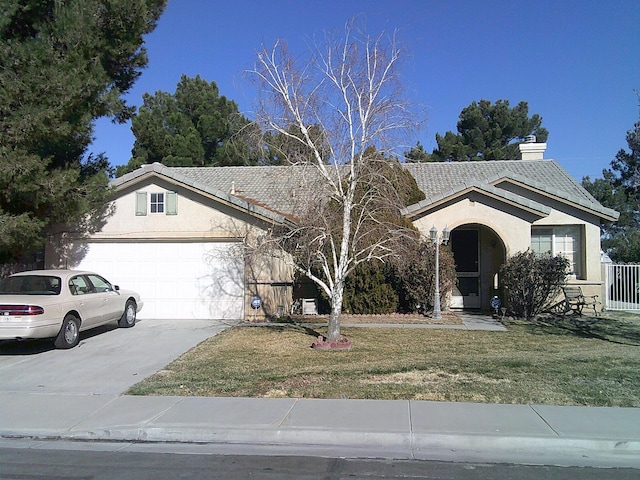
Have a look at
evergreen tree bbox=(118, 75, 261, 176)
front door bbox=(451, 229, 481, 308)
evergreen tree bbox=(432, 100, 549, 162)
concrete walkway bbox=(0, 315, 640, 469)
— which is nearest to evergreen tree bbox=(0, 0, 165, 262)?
concrete walkway bbox=(0, 315, 640, 469)

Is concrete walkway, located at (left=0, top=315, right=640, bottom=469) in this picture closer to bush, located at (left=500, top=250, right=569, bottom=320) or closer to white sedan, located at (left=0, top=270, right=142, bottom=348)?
white sedan, located at (left=0, top=270, right=142, bottom=348)

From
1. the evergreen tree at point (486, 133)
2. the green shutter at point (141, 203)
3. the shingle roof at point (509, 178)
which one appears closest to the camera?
the green shutter at point (141, 203)

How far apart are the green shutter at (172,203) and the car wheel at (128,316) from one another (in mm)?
2784

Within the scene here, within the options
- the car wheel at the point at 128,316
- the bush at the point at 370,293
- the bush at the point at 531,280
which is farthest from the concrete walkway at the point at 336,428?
the bush at the point at 370,293

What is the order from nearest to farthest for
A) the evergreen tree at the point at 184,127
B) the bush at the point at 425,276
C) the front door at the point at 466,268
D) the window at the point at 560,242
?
the bush at the point at 425,276
the window at the point at 560,242
the front door at the point at 466,268
the evergreen tree at the point at 184,127

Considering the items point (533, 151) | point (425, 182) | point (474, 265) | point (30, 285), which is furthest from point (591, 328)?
point (30, 285)

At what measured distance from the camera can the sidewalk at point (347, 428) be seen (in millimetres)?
6082

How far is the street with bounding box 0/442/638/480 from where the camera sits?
213 inches

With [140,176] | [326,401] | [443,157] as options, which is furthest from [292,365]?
[443,157]

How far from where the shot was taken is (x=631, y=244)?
90.7 ft

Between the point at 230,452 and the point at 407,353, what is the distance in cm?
534

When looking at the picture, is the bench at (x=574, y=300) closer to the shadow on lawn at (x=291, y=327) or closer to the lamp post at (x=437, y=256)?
the lamp post at (x=437, y=256)

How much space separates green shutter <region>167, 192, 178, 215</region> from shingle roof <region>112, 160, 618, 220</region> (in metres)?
0.55

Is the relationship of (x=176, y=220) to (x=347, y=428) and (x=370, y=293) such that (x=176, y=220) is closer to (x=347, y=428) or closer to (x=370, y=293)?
(x=370, y=293)
